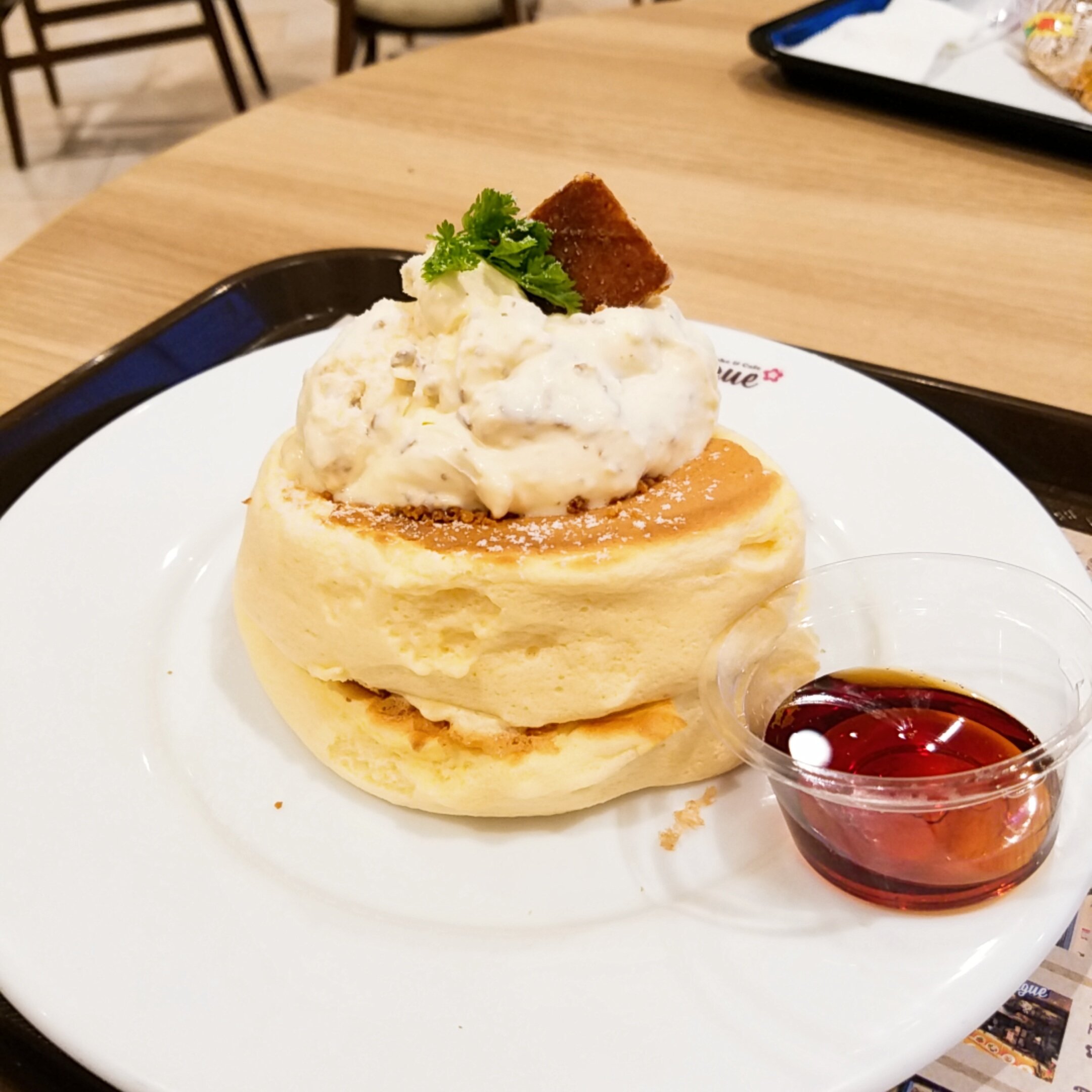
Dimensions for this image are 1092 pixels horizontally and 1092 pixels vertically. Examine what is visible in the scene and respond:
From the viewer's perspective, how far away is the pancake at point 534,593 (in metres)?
1.24

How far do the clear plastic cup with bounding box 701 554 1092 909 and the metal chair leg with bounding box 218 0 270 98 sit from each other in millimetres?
5976

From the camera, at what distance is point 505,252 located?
1.36 metres

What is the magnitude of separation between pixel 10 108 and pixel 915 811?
6.20m

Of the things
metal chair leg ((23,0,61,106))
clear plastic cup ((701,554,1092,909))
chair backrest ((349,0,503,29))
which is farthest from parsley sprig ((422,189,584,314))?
metal chair leg ((23,0,61,106))

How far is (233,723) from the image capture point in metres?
1.44

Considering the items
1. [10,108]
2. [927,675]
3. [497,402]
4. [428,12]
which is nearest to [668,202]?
[497,402]

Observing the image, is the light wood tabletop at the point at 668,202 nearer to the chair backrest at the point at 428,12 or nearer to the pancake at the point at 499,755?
the pancake at the point at 499,755

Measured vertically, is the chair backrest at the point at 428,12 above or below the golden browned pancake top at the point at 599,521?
above

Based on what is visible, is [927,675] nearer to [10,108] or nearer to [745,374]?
[745,374]

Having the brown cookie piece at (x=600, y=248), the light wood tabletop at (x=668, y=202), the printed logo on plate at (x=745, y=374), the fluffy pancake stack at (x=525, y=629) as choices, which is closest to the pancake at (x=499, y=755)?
the fluffy pancake stack at (x=525, y=629)

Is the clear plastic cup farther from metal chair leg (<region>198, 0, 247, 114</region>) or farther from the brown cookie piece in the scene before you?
metal chair leg (<region>198, 0, 247, 114</region>)

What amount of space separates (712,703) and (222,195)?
2.12 m

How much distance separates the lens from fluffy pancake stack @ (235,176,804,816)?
1250mm

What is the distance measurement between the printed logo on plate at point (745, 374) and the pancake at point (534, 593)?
547mm
